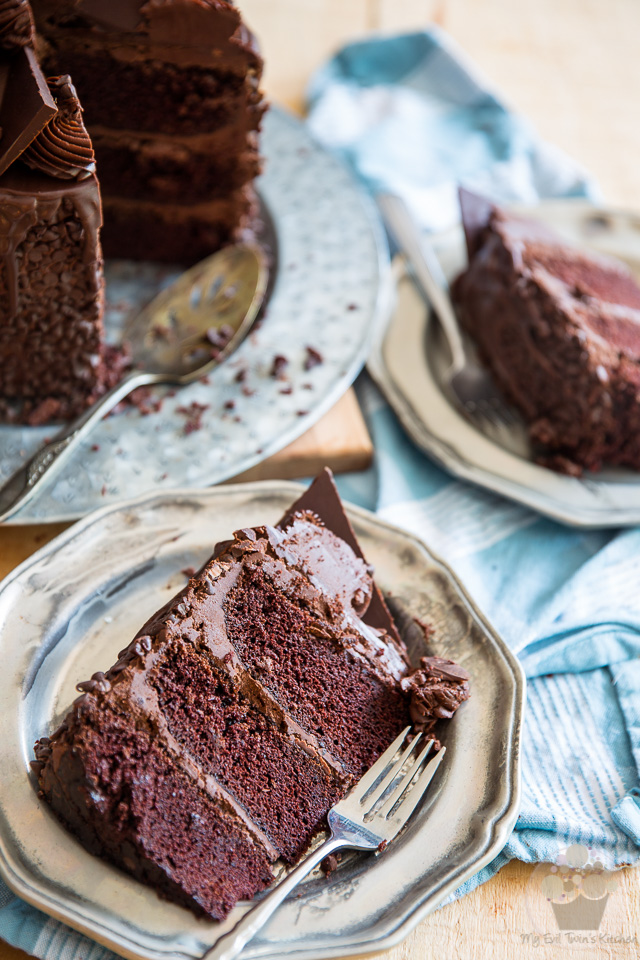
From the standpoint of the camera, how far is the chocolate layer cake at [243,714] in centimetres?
146

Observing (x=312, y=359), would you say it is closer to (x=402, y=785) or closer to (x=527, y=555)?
(x=527, y=555)

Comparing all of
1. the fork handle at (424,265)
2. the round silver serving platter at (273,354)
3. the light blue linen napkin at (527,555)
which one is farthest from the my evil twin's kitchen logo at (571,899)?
the fork handle at (424,265)

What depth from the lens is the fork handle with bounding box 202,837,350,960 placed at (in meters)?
1.34

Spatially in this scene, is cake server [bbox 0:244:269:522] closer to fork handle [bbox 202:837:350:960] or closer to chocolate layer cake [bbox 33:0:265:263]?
chocolate layer cake [bbox 33:0:265:263]

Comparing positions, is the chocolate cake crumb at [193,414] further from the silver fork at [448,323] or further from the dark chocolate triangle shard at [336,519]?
the silver fork at [448,323]

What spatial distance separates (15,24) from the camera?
1.99 meters

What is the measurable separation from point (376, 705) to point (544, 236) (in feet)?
5.85

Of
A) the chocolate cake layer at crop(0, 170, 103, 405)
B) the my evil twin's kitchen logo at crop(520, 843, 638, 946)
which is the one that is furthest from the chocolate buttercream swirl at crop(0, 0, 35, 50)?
the my evil twin's kitchen logo at crop(520, 843, 638, 946)

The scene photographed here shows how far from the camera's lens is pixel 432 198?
321 cm

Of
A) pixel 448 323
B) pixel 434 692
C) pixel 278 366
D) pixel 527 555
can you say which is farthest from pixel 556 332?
pixel 434 692

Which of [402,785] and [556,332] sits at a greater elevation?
[556,332]

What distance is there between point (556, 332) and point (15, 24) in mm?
1639

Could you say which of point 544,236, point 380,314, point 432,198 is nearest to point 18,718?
point 380,314

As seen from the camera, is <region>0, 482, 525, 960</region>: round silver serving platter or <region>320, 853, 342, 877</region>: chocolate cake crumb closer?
<region>0, 482, 525, 960</region>: round silver serving platter
